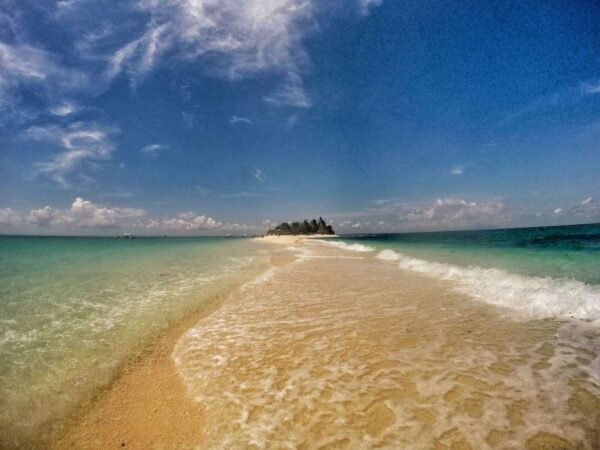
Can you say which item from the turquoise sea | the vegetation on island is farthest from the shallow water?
the vegetation on island

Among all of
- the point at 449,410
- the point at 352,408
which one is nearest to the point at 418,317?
the point at 449,410

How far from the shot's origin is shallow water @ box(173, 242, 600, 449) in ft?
12.2

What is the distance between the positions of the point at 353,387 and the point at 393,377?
86 cm

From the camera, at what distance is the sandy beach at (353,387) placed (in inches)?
147

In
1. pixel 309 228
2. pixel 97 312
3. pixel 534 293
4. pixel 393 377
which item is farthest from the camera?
pixel 309 228

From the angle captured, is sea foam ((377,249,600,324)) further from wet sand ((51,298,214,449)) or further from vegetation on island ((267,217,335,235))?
vegetation on island ((267,217,335,235))

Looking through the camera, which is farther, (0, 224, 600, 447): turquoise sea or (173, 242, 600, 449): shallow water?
(0, 224, 600, 447): turquoise sea

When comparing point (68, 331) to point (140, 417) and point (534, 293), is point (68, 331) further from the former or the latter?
point (534, 293)

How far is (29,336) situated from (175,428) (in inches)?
250

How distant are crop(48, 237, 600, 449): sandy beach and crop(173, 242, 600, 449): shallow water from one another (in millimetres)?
22

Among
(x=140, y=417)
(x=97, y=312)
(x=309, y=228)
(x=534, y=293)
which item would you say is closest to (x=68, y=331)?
(x=97, y=312)

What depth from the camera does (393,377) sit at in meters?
5.09

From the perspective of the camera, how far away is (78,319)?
8.66 metres

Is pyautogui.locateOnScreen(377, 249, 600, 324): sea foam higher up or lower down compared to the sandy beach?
higher up
